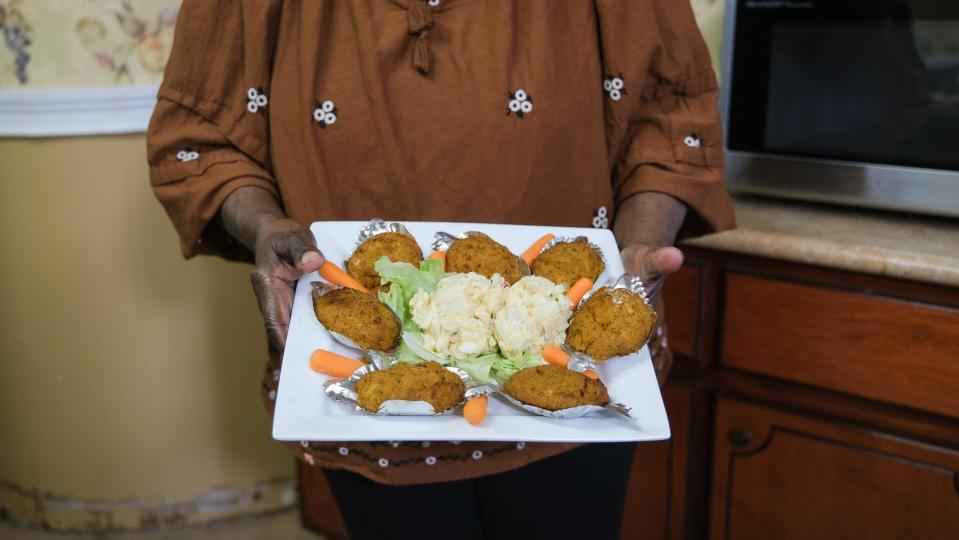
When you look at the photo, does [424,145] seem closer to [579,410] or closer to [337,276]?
[337,276]

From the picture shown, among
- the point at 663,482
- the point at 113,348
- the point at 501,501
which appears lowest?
the point at 663,482

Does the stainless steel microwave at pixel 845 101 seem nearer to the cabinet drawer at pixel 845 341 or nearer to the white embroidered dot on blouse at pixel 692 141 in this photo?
the cabinet drawer at pixel 845 341

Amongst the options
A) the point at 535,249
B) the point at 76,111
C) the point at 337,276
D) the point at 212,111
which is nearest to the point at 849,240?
the point at 535,249

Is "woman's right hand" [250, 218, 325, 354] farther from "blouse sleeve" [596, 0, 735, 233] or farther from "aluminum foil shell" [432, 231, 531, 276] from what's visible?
"blouse sleeve" [596, 0, 735, 233]

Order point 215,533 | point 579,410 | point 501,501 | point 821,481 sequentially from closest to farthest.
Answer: point 579,410
point 501,501
point 821,481
point 215,533

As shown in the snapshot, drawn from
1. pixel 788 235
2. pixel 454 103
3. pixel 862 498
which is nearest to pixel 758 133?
pixel 788 235

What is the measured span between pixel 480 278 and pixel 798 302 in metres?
0.71

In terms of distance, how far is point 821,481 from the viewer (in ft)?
5.18

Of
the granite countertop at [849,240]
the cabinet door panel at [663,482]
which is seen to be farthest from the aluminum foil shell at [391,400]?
the cabinet door panel at [663,482]

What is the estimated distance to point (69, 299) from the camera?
2.11m

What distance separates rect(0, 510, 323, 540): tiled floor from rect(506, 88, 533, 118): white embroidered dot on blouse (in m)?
1.56

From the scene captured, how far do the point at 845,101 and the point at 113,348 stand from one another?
1640 mm

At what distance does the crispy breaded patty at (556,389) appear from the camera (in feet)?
2.89

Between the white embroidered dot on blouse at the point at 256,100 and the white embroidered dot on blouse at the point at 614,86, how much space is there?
41 centimetres
